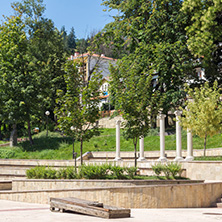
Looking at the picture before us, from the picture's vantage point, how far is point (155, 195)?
16484mm

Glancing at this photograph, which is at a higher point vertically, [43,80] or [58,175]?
[43,80]

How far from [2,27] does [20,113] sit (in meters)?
10.8

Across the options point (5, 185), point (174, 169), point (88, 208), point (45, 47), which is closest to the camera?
point (88, 208)

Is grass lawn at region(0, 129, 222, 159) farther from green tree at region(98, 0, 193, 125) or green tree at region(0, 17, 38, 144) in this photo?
green tree at region(98, 0, 193, 125)

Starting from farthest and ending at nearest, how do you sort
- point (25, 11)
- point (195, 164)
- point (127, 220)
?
point (25, 11), point (195, 164), point (127, 220)

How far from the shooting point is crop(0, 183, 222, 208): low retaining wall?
→ 1647cm

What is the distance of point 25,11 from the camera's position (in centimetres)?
6038

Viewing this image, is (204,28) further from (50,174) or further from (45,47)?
(45,47)

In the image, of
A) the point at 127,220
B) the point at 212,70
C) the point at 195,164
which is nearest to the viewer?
the point at 127,220

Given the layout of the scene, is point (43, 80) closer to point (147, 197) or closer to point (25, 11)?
point (25, 11)

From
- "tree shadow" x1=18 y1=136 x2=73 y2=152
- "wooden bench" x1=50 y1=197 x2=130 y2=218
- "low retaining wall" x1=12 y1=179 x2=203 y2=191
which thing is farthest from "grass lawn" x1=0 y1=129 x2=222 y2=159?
"wooden bench" x1=50 y1=197 x2=130 y2=218

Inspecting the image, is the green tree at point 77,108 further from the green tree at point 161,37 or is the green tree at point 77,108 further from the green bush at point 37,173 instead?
the green tree at point 161,37

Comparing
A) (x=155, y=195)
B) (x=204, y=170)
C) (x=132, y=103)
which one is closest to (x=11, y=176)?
(x=132, y=103)

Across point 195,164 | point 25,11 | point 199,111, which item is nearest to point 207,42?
point 199,111
